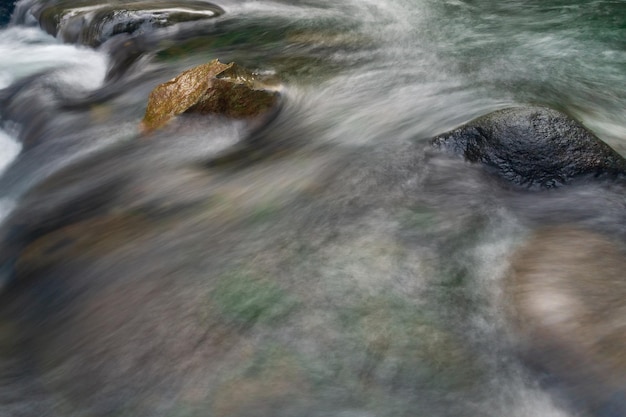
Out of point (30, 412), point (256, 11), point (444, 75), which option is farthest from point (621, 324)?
point (256, 11)

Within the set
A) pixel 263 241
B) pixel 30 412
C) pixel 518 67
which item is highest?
pixel 518 67

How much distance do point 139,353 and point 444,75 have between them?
4.84 m

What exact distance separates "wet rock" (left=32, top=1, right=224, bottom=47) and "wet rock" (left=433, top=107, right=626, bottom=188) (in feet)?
21.5

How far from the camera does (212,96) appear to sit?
6.26 m

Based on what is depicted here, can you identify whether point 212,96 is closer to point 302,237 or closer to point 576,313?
point 302,237

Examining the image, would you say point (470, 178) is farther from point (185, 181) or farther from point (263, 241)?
point (185, 181)

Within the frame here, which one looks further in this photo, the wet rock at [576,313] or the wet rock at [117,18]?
the wet rock at [117,18]

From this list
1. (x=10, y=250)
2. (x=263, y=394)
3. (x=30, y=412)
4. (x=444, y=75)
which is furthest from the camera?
(x=444, y=75)

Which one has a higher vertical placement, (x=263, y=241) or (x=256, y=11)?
(x=256, y=11)

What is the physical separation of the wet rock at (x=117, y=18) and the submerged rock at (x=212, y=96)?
3.38 metres

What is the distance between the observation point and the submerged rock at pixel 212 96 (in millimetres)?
6254

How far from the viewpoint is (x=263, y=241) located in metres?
4.34

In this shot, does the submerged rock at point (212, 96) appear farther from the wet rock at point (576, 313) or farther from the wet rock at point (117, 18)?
the wet rock at point (576, 313)

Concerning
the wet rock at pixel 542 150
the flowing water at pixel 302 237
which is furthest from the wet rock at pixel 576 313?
the wet rock at pixel 542 150
